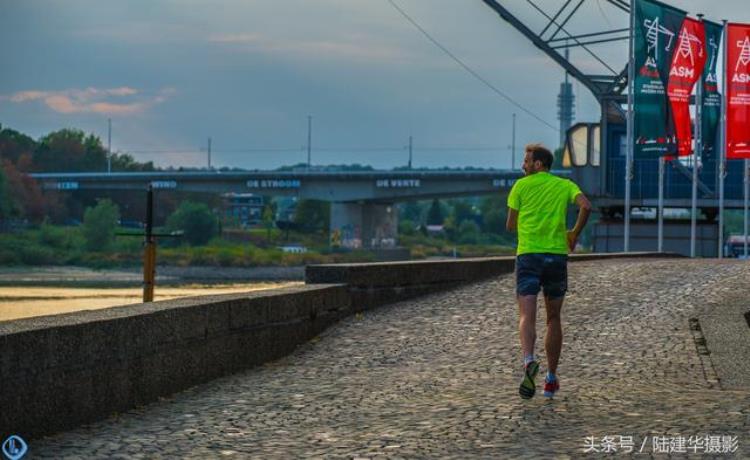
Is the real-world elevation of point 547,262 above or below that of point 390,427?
above

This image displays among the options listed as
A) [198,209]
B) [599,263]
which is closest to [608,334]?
[599,263]

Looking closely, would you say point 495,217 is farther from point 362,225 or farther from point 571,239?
point 571,239

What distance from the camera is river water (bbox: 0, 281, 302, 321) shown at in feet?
176

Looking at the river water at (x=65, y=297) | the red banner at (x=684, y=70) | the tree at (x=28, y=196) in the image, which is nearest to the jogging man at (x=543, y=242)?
the red banner at (x=684, y=70)

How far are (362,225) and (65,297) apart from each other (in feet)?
173

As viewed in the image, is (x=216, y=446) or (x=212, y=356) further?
(x=212, y=356)

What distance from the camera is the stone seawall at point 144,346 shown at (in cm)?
822

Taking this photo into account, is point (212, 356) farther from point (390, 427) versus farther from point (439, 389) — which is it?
point (390, 427)

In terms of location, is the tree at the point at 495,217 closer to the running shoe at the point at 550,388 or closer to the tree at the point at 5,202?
the tree at the point at 5,202

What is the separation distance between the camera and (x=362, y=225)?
116 metres

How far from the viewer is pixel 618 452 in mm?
7594

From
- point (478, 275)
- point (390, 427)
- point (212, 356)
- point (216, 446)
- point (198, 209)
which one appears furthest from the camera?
point (198, 209)

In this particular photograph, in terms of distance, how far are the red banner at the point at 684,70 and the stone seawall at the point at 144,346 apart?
78.2 ft

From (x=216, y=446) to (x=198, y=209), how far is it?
389ft
